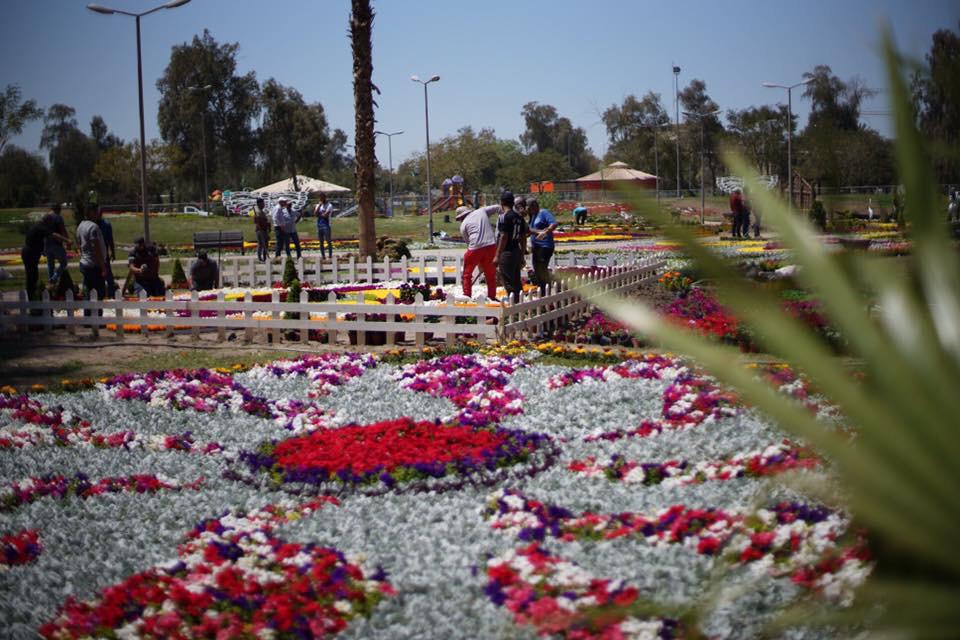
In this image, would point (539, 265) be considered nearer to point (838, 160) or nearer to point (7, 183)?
point (838, 160)

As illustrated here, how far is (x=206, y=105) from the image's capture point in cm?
7694

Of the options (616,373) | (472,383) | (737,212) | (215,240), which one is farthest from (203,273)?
(737,212)

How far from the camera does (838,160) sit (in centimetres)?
122

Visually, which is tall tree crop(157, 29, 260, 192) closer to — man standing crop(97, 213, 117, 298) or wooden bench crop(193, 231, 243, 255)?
wooden bench crop(193, 231, 243, 255)

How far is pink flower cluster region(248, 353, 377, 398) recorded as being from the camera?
9.73 metres

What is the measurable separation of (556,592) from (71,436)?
502cm

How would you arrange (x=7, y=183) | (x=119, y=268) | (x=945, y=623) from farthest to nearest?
1. (x=7, y=183)
2. (x=119, y=268)
3. (x=945, y=623)

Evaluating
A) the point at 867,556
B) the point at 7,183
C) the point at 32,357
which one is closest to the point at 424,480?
the point at 867,556

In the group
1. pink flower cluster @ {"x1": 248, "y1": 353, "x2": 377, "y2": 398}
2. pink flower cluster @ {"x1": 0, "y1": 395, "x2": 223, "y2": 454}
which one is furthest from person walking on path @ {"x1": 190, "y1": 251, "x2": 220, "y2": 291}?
pink flower cluster @ {"x1": 0, "y1": 395, "x2": 223, "y2": 454}

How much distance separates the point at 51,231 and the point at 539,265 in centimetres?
850

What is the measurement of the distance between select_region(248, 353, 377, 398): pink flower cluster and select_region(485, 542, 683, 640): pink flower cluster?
500 cm

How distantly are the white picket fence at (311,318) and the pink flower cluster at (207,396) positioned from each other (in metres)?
2.63

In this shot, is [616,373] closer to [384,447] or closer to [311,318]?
[384,447]

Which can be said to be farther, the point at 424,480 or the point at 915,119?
the point at 424,480
